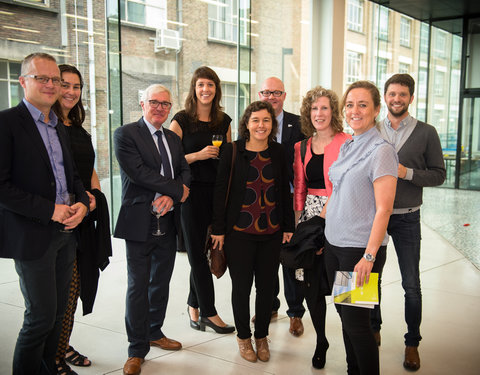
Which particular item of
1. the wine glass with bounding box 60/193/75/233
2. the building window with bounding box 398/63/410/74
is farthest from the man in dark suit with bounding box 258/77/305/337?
the building window with bounding box 398/63/410/74

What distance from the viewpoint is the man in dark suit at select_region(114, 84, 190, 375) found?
2655 mm

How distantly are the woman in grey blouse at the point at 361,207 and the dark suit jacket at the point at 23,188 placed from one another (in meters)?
1.43

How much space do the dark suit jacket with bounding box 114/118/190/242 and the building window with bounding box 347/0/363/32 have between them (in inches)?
308

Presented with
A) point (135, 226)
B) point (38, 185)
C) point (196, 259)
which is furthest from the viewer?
point (196, 259)

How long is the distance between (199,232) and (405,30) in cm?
1063

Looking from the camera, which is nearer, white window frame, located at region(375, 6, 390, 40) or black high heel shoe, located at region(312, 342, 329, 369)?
black high heel shoe, located at region(312, 342, 329, 369)

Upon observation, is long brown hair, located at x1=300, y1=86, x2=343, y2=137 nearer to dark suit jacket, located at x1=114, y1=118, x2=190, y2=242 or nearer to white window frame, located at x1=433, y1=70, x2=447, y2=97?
dark suit jacket, located at x1=114, y1=118, x2=190, y2=242

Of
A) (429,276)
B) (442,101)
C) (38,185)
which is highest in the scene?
(442,101)

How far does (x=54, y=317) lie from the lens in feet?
7.34

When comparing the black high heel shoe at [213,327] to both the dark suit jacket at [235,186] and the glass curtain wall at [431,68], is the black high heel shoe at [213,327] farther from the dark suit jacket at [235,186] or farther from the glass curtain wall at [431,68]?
the glass curtain wall at [431,68]

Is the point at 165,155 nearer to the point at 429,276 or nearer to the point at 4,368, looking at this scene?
the point at 4,368

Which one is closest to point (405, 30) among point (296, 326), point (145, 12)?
point (145, 12)

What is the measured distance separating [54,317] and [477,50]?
42.4 ft

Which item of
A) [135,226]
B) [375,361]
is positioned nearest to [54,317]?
[135,226]
